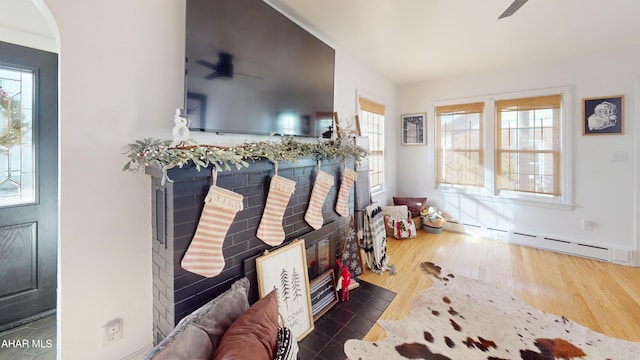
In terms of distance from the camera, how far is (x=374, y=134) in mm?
3869

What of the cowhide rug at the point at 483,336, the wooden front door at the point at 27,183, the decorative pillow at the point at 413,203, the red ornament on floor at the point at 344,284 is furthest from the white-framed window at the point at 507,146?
the wooden front door at the point at 27,183

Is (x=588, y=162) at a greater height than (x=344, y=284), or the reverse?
(x=588, y=162)

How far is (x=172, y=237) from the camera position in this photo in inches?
48.4

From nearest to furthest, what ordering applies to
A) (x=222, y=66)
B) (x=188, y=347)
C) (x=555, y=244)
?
1. (x=188, y=347)
2. (x=222, y=66)
3. (x=555, y=244)

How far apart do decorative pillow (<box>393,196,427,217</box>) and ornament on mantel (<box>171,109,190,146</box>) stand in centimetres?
355

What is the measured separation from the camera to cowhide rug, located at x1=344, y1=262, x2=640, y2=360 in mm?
1622

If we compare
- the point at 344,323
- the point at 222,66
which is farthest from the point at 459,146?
the point at 222,66

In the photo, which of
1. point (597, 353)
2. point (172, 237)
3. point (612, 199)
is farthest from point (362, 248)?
point (612, 199)

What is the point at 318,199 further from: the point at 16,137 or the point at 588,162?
the point at 588,162

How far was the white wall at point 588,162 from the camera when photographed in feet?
9.60

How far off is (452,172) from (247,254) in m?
3.72

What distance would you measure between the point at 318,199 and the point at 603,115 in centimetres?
369

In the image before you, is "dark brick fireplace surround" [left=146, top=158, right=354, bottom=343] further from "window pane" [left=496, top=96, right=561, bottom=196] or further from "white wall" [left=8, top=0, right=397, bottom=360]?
"window pane" [left=496, top=96, right=561, bottom=196]

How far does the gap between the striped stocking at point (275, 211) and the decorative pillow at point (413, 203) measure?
2890mm
